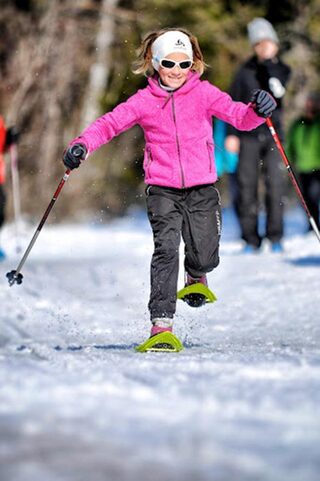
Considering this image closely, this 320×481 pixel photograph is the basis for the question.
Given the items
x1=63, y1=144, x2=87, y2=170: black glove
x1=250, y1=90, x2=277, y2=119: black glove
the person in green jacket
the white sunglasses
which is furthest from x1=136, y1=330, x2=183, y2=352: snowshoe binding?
the person in green jacket

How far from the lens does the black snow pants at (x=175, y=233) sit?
18.2 feet

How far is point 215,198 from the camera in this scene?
5859mm

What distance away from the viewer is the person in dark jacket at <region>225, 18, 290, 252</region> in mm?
10656

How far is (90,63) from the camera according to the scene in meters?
21.2

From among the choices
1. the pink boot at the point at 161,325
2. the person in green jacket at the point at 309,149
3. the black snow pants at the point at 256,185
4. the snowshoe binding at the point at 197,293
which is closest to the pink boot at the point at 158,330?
the pink boot at the point at 161,325

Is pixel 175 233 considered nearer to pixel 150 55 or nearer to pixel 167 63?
pixel 167 63

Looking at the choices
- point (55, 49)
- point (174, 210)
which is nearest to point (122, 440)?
point (174, 210)

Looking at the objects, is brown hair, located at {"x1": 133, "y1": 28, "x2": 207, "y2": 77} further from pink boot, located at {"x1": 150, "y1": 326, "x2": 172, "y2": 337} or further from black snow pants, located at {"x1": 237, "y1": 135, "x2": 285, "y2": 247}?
black snow pants, located at {"x1": 237, "y1": 135, "x2": 285, "y2": 247}

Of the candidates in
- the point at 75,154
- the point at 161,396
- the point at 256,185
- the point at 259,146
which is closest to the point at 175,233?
the point at 75,154

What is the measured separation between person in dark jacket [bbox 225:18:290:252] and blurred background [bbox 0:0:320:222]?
A: 307 inches

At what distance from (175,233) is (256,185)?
222 inches

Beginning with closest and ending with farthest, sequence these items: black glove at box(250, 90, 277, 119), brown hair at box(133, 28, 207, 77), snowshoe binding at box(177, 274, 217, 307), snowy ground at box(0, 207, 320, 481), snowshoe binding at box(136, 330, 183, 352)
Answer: snowy ground at box(0, 207, 320, 481) → snowshoe binding at box(136, 330, 183, 352) → black glove at box(250, 90, 277, 119) → brown hair at box(133, 28, 207, 77) → snowshoe binding at box(177, 274, 217, 307)

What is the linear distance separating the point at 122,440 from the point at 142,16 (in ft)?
60.5

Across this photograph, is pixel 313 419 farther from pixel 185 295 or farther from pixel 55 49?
pixel 55 49
